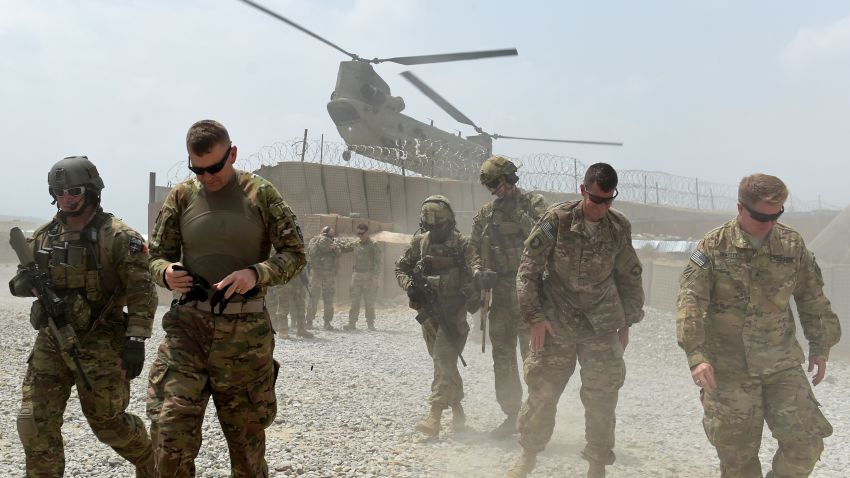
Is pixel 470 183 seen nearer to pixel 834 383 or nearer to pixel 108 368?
pixel 834 383

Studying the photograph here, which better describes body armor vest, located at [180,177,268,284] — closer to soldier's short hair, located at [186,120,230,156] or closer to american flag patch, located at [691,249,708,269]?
soldier's short hair, located at [186,120,230,156]

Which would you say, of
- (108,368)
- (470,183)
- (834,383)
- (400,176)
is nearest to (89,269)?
(108,368)

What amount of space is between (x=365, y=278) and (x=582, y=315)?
9.29 metres

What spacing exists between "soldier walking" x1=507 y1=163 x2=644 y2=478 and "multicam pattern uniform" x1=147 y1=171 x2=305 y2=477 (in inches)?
69.4

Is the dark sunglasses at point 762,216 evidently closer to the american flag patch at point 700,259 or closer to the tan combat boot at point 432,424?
the american flag patch at point 700,259

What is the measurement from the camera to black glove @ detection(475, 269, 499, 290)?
551cm

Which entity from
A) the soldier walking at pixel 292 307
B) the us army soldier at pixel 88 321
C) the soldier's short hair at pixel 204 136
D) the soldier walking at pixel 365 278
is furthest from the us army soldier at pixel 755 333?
the soldier walking at pixel 365 278

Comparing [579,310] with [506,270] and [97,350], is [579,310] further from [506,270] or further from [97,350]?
[97,350]

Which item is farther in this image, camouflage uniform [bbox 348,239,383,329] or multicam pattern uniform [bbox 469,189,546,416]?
camouflage uniform [bbox 348,239,383,329]

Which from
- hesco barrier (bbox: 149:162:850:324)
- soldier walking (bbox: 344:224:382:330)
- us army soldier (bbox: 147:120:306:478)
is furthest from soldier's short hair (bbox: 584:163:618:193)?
hesco barrier (bbox: 149:162:850:324)

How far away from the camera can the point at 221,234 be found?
290 cm

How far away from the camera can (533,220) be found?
19.0 feet

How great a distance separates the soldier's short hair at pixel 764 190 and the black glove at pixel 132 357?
10.3ft

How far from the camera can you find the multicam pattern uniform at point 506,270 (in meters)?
5.60
